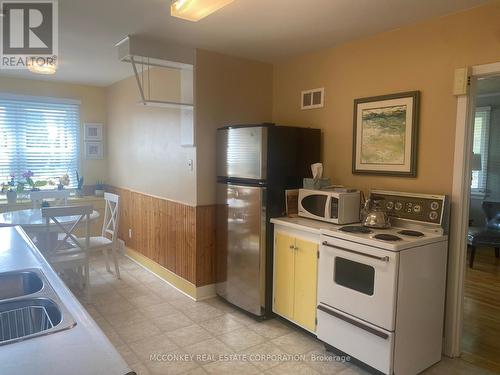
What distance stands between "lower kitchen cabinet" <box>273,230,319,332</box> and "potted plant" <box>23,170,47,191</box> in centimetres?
358

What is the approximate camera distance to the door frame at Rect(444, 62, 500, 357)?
238cm

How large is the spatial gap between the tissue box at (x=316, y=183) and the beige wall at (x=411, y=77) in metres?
0.21

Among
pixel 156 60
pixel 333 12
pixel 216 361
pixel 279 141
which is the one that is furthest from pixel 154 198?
pixel 333 12

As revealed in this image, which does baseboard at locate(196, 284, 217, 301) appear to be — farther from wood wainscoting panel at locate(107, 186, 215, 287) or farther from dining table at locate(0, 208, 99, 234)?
dining table at locate(0, 208, 99, 234)

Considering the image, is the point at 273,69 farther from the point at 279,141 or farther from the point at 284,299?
the point at 284,299

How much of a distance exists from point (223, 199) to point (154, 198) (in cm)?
117

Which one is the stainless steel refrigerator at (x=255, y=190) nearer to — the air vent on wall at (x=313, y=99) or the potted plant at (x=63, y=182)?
the air vent on wall at (x=313, y=99)

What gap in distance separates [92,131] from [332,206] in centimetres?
400

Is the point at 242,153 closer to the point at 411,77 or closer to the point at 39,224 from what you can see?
the point at 411,77

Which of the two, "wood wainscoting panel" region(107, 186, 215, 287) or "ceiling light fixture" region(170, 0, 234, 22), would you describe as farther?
"wood wainscoting panel" region(107, 186, 215, 287)

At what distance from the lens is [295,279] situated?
2.85m

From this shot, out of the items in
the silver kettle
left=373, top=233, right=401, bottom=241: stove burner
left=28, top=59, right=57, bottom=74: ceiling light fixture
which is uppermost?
left=28, top=59, right=57, bottom=74: ceiling light fixture

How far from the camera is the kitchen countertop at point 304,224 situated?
8.69 ft

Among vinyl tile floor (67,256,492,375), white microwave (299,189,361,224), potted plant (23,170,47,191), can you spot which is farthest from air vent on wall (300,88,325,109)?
potted plant (23,170,47,191)
